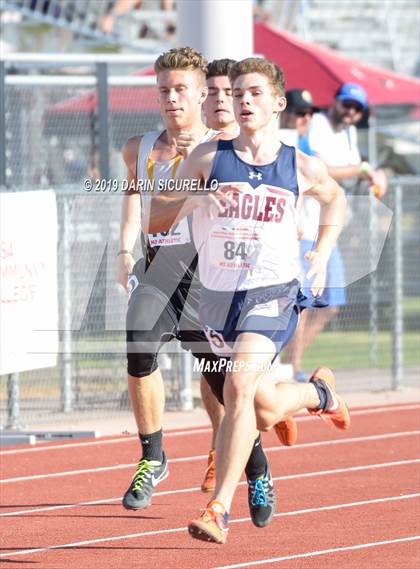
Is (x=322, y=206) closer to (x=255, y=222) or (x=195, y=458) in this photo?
(x=255, y=222)

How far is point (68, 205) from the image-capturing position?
11.8 metres

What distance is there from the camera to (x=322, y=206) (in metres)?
7.07

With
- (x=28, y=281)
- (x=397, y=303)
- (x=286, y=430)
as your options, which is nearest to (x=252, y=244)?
(x=286, y=430)

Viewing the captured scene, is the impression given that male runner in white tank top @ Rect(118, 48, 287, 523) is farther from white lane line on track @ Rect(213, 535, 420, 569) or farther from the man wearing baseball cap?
the man wearing baseball cap

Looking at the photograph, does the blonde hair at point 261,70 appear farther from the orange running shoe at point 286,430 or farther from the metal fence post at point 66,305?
the metal fence post at point 66,305

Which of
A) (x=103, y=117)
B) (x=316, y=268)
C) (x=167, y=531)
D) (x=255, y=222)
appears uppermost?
(x=255, y=222)

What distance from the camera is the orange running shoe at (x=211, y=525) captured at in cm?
607

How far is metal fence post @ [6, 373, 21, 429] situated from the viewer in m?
11.4

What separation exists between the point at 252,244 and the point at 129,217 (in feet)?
4.40

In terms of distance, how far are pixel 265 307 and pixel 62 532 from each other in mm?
1966

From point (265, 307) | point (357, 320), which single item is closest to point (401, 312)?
point (357, 320)

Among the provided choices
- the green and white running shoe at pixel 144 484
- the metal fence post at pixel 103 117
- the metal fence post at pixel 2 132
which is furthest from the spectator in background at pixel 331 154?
the green and white running shoe at pixel 144 484

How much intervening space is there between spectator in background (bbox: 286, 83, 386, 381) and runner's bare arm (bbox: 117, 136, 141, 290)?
13.4 ft

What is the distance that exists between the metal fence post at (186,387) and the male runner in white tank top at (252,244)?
5366mm
